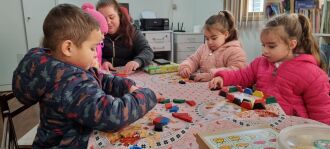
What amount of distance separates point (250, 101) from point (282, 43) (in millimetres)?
462

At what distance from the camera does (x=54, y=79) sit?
714 mm

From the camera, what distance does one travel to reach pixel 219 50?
5.31 ft

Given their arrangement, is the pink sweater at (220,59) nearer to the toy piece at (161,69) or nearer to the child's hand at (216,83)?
the toy piece at (161,69)

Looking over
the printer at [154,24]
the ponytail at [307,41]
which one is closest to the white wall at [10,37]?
the printer at [154,24]

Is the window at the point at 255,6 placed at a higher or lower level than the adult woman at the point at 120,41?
higher

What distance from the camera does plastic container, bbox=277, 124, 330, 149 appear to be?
0.47 meters

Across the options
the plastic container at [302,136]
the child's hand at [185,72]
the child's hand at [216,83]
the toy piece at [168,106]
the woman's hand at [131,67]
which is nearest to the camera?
the plastic container at [302,136]

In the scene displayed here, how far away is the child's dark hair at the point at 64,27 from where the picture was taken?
2.49 feet

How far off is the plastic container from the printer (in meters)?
3.81

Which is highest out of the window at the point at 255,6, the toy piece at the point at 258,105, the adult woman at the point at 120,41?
the window at the point at 255,6

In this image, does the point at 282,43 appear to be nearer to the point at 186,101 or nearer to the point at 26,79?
the point at 186,101

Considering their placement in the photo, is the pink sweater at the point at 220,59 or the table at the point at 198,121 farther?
the pink sweater at the point at 220,59

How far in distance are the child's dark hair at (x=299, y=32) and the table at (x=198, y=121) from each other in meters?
0.45

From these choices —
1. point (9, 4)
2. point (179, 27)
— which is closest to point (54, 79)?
point (9, 4)
